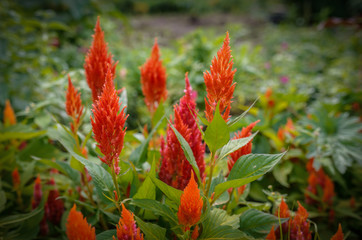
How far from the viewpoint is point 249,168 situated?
96cm

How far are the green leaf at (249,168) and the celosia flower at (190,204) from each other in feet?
0.48

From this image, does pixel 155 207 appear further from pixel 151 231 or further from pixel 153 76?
pixel 153 76

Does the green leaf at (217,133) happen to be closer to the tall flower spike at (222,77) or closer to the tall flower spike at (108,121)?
the tall flower spike at (222,77)

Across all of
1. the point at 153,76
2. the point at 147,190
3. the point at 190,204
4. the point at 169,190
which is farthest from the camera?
the point at 153,76

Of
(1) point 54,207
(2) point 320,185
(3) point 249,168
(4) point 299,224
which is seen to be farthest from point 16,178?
(2) point 320,185

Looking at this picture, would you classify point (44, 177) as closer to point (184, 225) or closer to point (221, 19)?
point (184, 225)

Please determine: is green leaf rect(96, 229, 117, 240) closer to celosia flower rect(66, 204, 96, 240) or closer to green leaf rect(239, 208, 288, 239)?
celosia flower rect(66, 204, 96, 240)

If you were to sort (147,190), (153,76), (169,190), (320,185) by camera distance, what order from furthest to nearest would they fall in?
(320,185)
(153,76)
(147,190)
(169,190)

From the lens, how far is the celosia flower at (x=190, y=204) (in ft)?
2.63

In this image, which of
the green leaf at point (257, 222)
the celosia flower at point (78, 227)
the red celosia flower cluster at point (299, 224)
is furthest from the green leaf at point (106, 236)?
the red celosia flower cluster at point (299, 224)

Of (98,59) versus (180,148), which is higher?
(98,59)

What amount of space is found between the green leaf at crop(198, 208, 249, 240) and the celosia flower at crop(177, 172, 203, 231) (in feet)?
0.47

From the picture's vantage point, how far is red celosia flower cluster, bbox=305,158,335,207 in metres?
1.64

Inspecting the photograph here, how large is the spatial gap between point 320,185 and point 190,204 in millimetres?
1360
